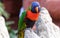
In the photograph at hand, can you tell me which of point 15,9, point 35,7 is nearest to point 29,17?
point 35,7

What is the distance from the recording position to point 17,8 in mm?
2119

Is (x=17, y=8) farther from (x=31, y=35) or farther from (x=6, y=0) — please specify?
(x=31, y=35)

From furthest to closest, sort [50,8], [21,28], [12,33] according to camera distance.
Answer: [12,33] → [50,8] → [21,28]

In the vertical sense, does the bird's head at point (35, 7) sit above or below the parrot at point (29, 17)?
above

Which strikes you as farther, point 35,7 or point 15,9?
point 15,9

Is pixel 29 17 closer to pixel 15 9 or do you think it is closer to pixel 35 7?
pixel 35 7

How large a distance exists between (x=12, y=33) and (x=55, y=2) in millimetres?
730

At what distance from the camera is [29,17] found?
1242 millimetres

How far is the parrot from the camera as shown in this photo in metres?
1.07

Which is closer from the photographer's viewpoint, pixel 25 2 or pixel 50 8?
pixel 50 8

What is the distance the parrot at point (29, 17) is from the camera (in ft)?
3.51

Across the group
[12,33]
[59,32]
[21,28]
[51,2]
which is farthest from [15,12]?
[59,32]

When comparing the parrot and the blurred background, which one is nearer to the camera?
the parrot

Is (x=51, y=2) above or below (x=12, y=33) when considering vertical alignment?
above
